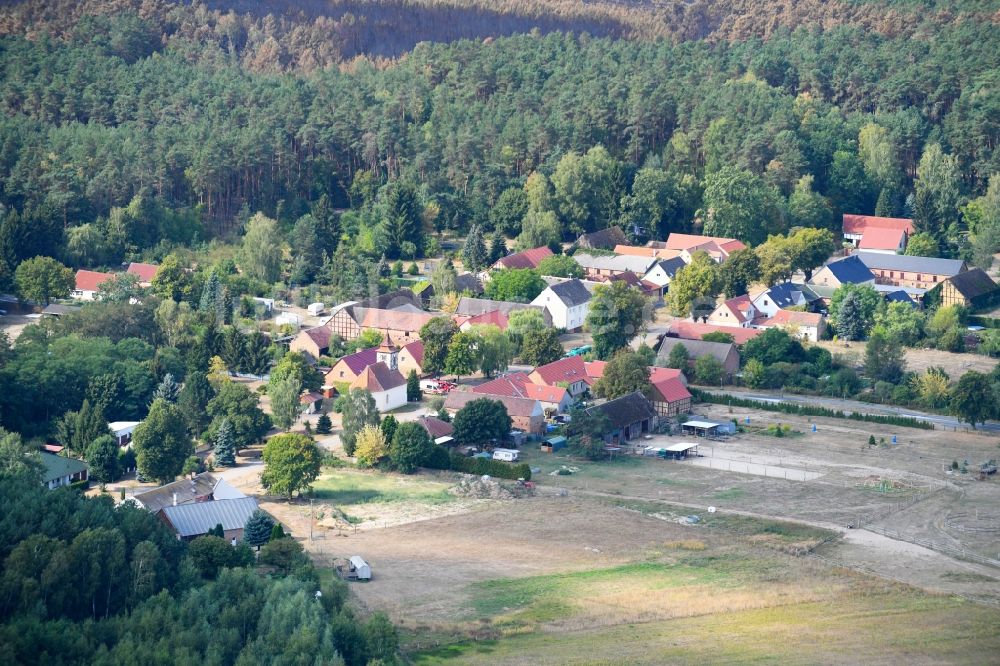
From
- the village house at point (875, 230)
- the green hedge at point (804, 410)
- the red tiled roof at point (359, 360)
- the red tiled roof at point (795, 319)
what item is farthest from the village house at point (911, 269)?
the red tiled roof at point (359, 360)

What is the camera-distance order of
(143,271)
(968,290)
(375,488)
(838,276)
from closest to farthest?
(375,488), (968,290), (143,271), (838,276)

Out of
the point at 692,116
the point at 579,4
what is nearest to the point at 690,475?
the point at 692,116

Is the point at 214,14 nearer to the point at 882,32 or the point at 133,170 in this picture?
the point at 133,170

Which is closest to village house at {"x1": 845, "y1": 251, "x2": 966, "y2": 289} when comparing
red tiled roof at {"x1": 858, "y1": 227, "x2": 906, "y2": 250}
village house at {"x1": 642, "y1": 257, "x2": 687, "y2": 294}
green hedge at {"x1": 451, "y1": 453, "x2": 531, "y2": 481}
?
red tiled roof at {"x1": 858, "y1": 227, "x2": 906, "y2": 250}

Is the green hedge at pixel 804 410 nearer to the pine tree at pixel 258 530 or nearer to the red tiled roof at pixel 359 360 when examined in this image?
the red tiled roof at pixel 359 360

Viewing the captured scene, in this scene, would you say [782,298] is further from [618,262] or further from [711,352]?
[618,262]

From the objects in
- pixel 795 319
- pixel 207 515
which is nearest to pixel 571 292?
pixel 795 319
